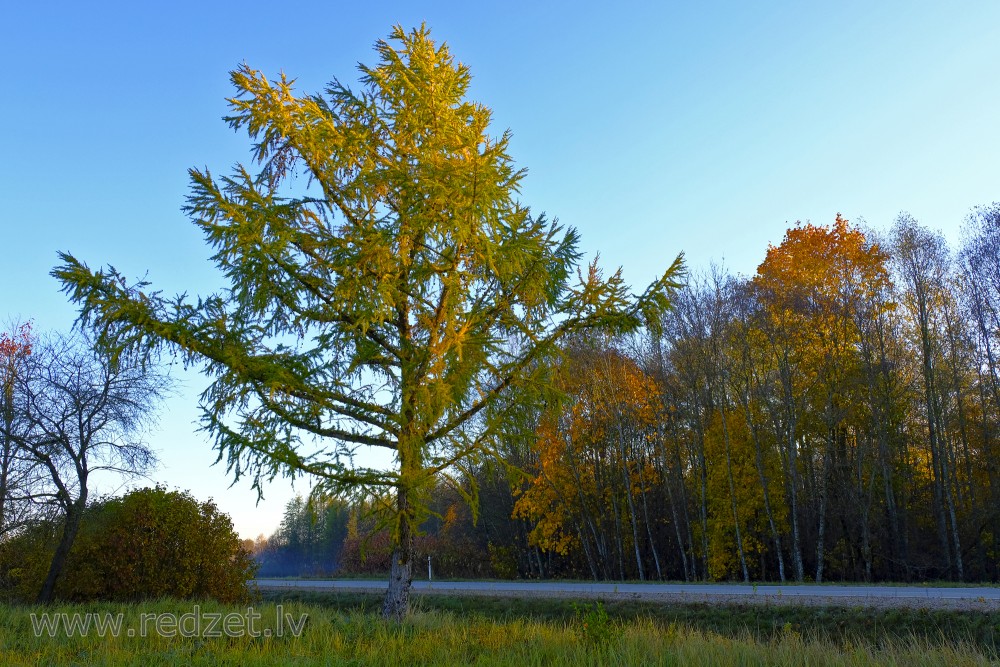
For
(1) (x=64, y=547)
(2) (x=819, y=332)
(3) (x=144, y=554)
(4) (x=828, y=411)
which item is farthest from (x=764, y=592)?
(1) (x=64, y=547)

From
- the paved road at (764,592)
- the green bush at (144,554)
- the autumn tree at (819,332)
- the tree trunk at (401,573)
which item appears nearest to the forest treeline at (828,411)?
the autumn tree at (819,332)

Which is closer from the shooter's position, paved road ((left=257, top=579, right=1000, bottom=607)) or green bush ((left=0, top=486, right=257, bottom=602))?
paved road ((left=257, top=579, right=1000, bottom=607))

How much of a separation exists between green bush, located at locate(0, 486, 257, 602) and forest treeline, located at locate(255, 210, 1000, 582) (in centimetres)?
826

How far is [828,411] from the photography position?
22.8 m

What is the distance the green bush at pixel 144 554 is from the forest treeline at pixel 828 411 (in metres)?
8.26

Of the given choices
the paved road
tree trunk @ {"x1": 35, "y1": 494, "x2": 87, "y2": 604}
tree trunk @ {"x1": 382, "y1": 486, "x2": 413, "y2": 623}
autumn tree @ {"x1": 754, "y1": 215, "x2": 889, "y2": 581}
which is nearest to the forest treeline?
autumn tree @ {"x1": 754, "y1": 215, "x2": 889, "y2": 581}

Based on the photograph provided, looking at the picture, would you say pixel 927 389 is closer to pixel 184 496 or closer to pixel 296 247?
pixel 296 247

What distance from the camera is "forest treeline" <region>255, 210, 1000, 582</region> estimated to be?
23188 millimetres

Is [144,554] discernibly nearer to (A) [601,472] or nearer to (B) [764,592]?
(B) [764,592]

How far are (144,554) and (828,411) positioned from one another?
2169cm

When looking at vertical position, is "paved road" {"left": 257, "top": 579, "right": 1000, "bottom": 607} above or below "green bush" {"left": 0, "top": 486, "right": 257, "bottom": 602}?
below

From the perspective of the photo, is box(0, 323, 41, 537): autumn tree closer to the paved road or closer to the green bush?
the green bush

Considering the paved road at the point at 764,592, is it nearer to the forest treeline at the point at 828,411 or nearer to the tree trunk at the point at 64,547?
the forest treeline at the point at 828,411

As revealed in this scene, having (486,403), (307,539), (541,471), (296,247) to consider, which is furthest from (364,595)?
(307,539)
